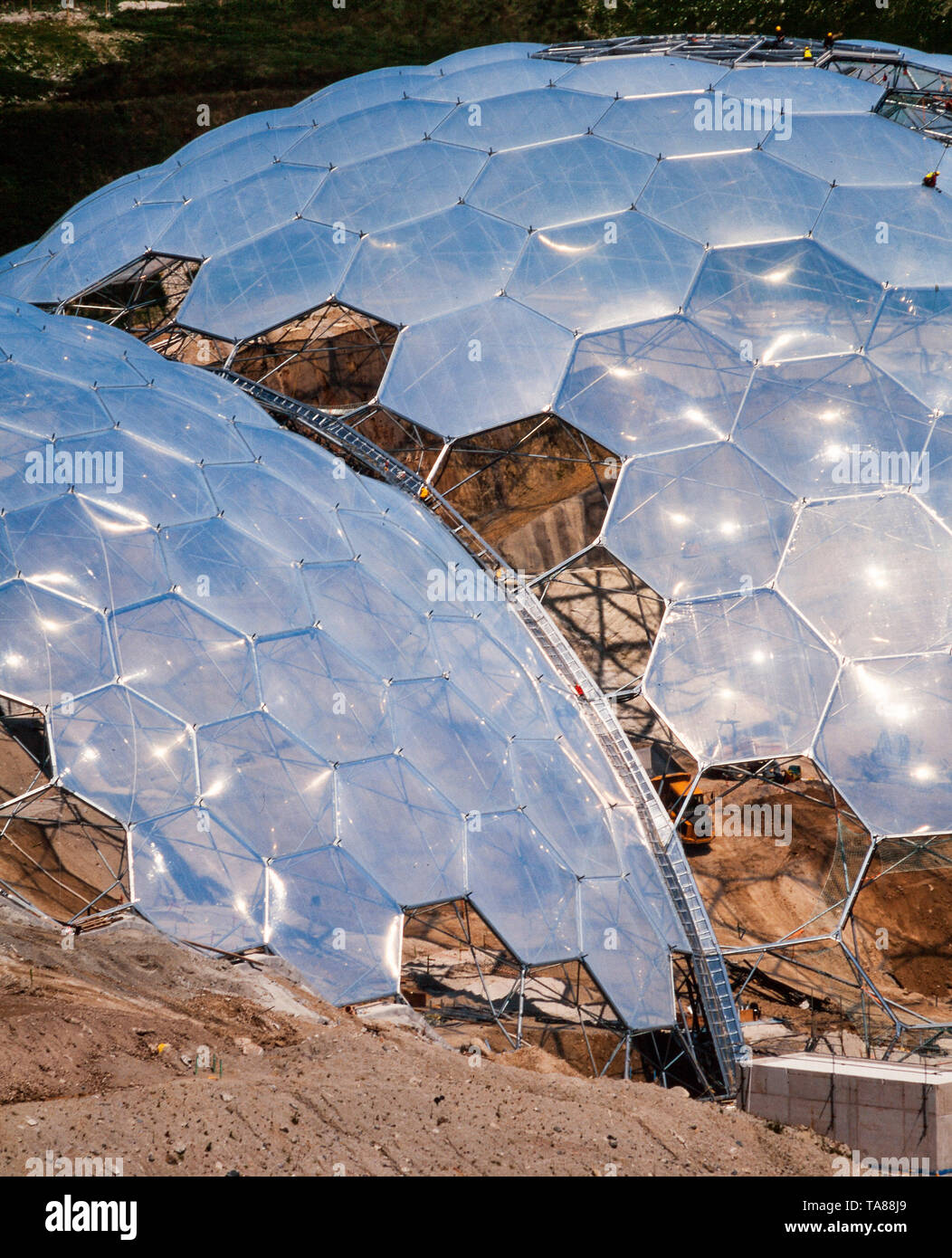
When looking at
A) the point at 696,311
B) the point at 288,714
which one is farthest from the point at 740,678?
the point at 288,714

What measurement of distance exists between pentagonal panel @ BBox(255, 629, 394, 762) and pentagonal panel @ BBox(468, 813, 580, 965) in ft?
4.89

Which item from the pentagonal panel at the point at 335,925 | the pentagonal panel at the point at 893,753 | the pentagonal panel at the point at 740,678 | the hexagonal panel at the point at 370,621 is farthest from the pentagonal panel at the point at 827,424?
the pentagonal panel at the point at 335,925

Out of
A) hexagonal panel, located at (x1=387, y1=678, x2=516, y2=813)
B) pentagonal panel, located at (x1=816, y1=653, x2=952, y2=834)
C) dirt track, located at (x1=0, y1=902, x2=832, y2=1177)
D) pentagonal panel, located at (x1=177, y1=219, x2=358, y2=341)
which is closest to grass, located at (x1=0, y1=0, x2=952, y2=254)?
pentagonal panel, located at (x1=177, y1=219, x2=358, y2=341)

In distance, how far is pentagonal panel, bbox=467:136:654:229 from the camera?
1502 centimetres

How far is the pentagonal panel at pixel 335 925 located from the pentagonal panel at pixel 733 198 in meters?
9.67

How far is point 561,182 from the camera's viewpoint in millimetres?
15344

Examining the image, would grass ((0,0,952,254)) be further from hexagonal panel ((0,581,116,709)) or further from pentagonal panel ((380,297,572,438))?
hexagonal panel ((0,581,116,709))

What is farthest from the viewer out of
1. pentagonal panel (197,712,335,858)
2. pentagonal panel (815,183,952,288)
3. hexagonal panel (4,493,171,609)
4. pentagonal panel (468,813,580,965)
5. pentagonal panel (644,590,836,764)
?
pentagonal panel (815,183,952,288)

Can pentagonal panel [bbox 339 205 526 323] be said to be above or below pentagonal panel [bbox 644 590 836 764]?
above

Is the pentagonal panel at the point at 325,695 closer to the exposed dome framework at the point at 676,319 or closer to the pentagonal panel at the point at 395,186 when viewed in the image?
the exposed dome framework at the point at 676,319

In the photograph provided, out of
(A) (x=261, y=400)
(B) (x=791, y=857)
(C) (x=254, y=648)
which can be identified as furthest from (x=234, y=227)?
(B) (x=791, y=857)

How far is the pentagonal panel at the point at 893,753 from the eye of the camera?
40.3 feet

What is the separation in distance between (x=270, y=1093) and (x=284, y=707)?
398cm

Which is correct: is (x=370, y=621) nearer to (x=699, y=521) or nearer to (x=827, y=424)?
(x=699, y=521)
